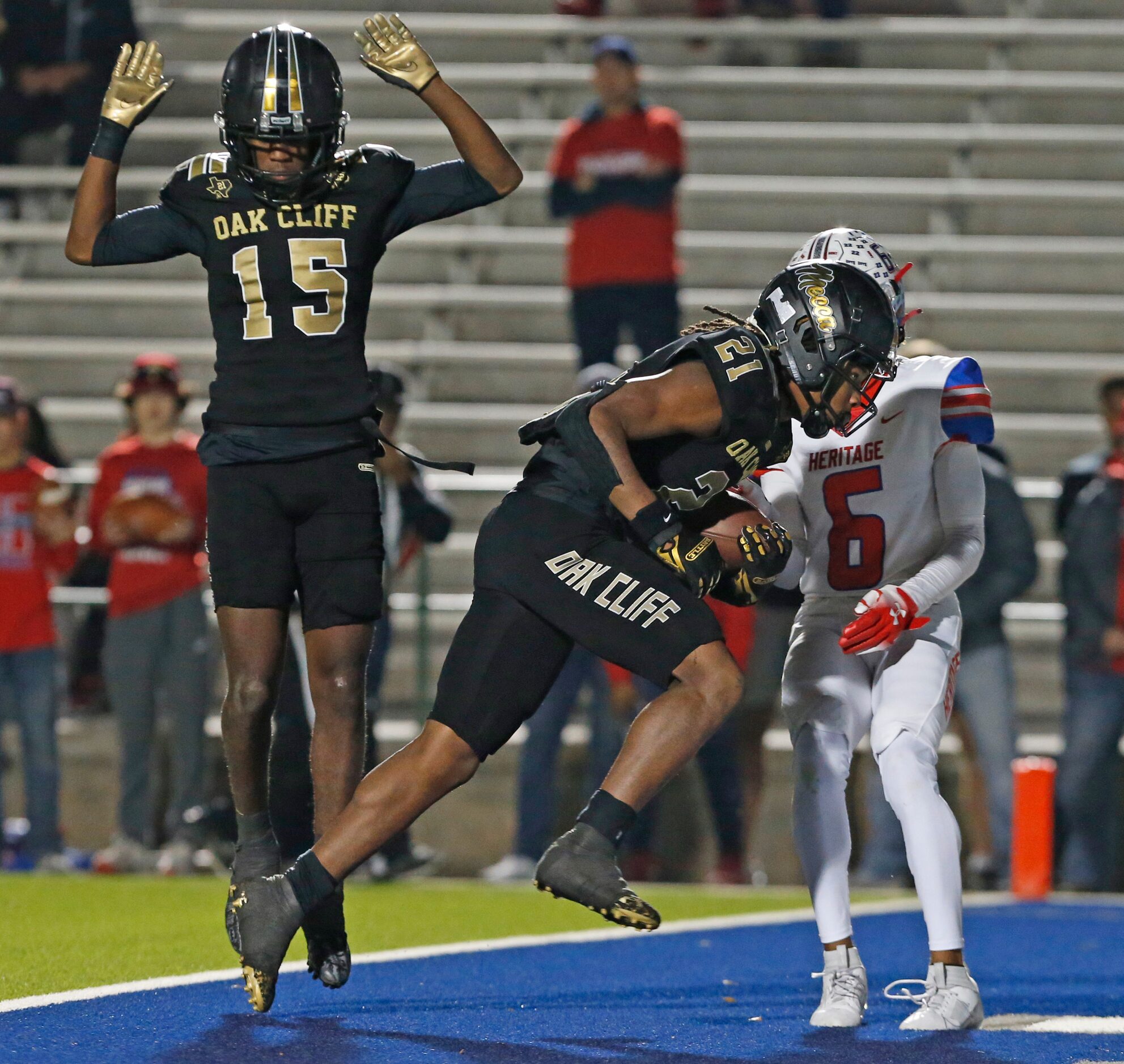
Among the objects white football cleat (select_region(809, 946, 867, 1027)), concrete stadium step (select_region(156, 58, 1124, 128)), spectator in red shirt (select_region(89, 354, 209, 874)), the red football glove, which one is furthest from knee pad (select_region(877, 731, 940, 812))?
concrete stadium step (select_region(156, 58, 1124, 128))

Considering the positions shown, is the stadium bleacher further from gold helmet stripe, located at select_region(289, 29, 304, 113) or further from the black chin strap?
gold helmet stripe, located at select_region(289, 29, 304, 113)

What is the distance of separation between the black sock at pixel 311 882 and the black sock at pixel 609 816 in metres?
0.59

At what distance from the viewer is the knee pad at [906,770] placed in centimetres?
455

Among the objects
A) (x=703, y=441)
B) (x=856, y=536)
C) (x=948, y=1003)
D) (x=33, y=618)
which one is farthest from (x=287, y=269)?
(x=33, y=618)

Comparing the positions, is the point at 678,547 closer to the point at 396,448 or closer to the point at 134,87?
the point at 396,448

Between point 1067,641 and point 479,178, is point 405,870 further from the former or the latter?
point 479,178

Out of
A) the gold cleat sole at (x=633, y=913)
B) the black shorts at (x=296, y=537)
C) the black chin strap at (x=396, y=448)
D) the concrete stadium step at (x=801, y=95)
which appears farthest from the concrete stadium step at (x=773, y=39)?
the gold cleat sole at (x=633, y=913)

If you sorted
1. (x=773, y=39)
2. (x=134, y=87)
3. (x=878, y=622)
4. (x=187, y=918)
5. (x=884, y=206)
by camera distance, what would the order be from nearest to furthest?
(x=878, y=622) → (x=134, y=87) → (x=187, y=918) → (x=884, y=206) → (x=773, y=39)

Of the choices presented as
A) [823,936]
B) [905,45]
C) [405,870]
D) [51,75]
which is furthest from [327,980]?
[905,45]

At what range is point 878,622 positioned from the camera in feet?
14.7

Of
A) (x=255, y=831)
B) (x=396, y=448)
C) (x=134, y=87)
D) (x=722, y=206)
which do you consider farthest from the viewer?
(x=722, y=206)

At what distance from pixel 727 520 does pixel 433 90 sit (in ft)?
4.30

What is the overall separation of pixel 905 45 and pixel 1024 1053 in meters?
10.6

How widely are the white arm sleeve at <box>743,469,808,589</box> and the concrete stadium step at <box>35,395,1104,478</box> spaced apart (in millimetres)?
5911
